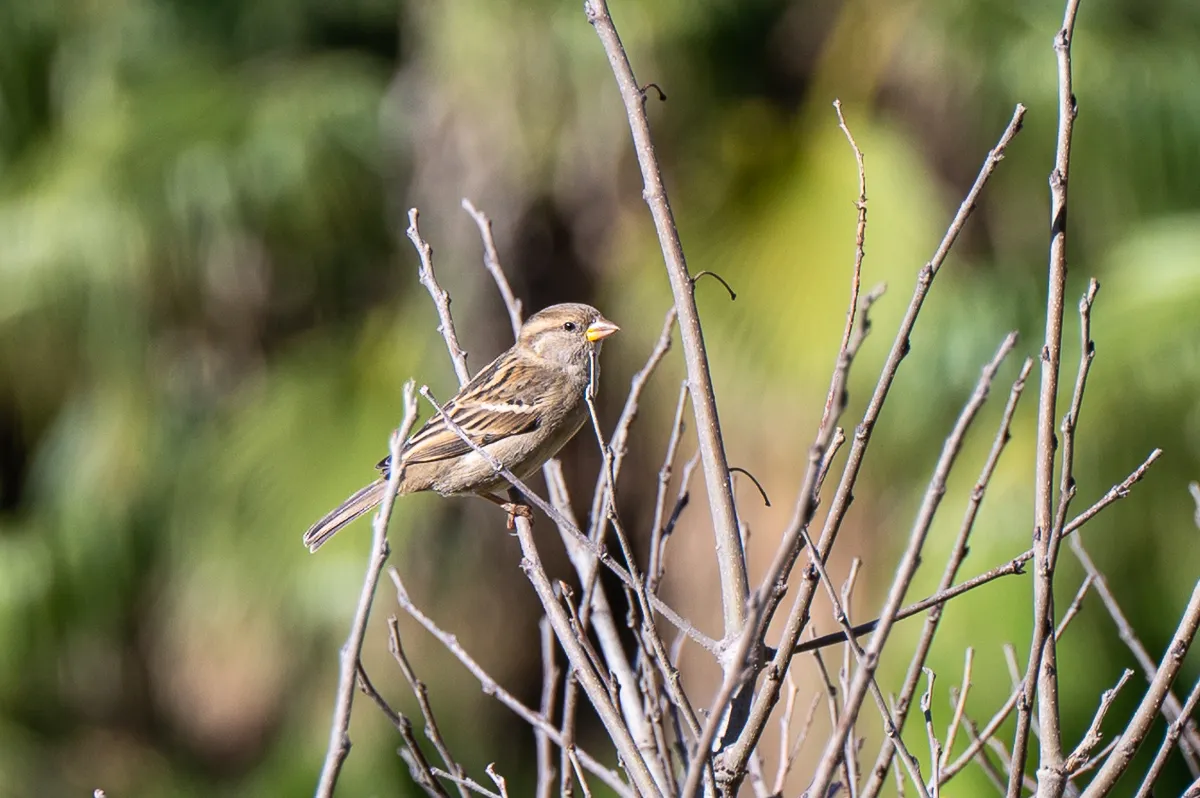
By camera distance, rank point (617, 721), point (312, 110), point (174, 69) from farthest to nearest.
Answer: point (174, 69)
point (312, 110)
point (617, 721)

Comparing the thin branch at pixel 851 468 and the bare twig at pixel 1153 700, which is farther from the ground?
the thin branch at pixel 851 468

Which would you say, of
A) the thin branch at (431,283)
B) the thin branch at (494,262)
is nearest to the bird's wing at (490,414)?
the thin branch at (494,262)

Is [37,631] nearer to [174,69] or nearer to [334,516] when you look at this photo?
[174,69]

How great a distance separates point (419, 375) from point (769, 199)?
1.39m

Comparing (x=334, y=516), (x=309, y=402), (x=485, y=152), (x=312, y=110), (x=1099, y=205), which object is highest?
(x=312, y=110)

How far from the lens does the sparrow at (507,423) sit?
9.54 ft

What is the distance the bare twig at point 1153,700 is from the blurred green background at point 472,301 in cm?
256

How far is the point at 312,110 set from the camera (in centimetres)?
527

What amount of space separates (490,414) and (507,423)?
0.05 metres

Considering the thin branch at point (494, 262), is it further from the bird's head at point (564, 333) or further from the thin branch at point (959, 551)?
the bird's head at point (564, 333)

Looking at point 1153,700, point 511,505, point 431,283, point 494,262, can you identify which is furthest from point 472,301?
point 1153,700

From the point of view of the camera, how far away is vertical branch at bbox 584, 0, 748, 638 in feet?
5.06

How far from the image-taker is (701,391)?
1550 millimetres

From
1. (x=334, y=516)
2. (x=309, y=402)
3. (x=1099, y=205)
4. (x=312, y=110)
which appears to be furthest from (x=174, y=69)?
(x=1099, y=205)
